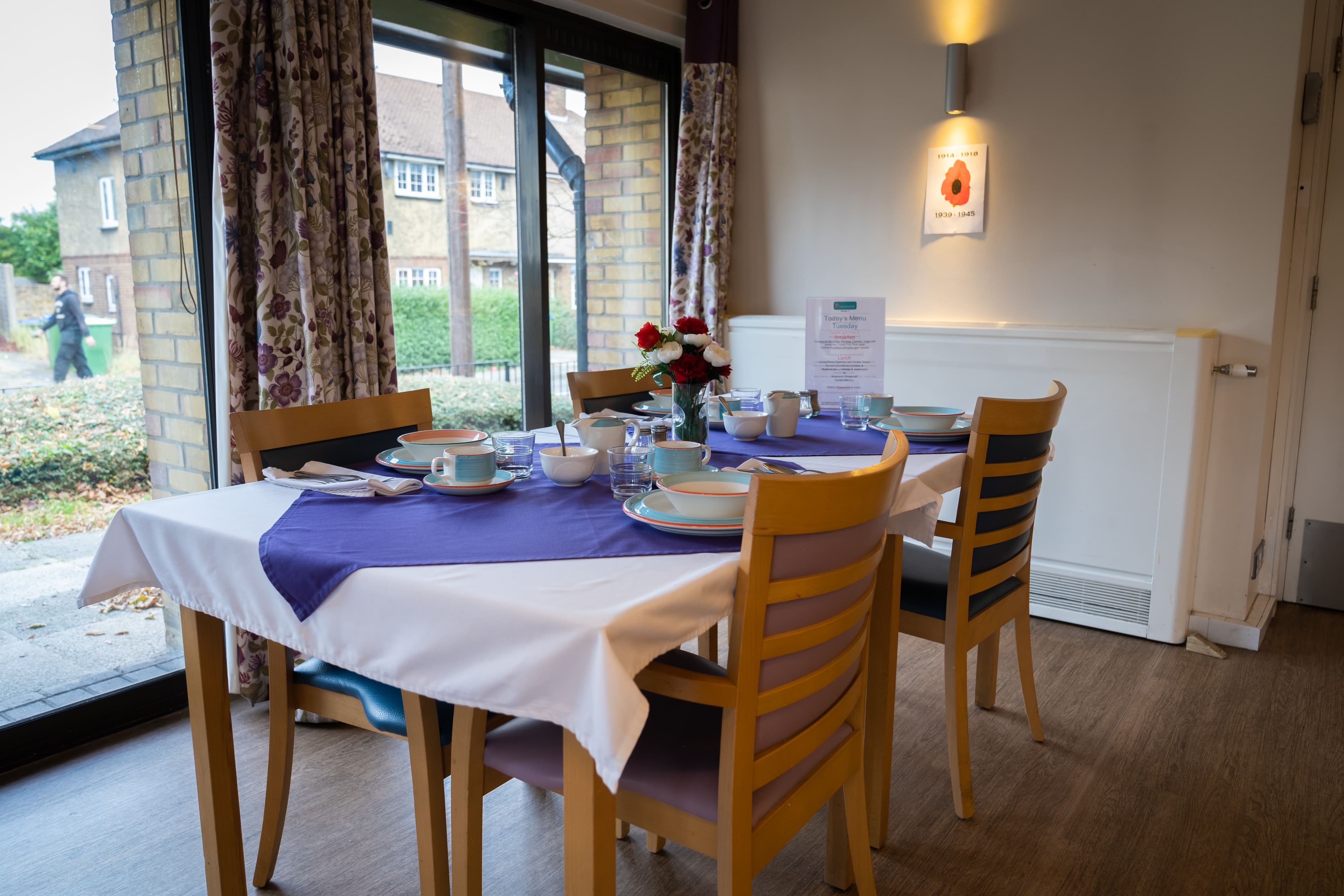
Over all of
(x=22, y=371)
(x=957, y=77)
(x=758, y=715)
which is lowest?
(x=758, y=715)

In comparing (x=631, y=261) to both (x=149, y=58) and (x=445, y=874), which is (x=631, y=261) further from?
(x=445, y=874)

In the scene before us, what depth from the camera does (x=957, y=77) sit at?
358cm

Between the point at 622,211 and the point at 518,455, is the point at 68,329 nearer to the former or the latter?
the point at 518,455

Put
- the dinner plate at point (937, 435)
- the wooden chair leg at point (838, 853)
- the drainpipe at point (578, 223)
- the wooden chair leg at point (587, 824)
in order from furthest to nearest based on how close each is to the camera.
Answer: the drainpipe at point (578, 223), the dinner plate at point (937, 435), the wooden chair leg at point (838, 853), the wooden chair leg at point (587, 824)

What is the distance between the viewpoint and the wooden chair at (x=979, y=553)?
2.05 metres

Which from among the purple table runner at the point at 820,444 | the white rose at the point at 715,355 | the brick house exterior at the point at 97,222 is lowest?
the purple table runner at the point at 820,444

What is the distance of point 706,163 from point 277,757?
320cm

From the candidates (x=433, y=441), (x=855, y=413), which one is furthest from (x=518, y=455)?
(x=855, y=413)

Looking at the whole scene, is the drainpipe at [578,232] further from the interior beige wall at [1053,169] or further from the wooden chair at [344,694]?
the wooden chair at [344,694]

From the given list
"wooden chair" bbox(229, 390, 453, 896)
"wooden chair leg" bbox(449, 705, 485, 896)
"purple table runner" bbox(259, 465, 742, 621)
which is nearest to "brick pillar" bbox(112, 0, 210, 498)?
"wooden chair" bbox(229, 390, 453, 896)

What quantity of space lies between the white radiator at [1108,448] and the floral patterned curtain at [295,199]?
2.05m

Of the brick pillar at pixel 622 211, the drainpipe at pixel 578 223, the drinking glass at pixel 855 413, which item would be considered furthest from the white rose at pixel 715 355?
the brick pillar at pixel 622 211

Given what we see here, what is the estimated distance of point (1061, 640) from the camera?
327 cm

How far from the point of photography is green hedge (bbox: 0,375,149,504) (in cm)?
239
